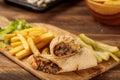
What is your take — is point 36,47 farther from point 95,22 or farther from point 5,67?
point 95,22

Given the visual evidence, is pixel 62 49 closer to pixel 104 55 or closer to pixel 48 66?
pixel 48 66

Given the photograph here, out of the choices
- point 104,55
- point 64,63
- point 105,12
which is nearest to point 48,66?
point 64,63

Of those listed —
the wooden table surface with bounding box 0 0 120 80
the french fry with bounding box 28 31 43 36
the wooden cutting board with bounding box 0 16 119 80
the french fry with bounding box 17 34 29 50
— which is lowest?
the wooden table surface with bounding box 0 0 120 80

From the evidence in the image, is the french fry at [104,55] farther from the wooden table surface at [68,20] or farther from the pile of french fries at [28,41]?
the pile of french fries at [28,41]

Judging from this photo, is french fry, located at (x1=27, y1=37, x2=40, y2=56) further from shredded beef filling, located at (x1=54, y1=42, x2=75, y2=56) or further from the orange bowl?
the orange bowl

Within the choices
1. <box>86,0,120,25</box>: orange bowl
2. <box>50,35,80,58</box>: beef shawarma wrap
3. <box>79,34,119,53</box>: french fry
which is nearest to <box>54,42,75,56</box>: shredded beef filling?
<box>50,35,80,58</box>: beef shawarma wrap

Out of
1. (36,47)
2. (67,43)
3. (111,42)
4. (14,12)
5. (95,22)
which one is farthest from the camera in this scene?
(14,12)

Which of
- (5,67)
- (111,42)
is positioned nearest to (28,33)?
(5,67)
